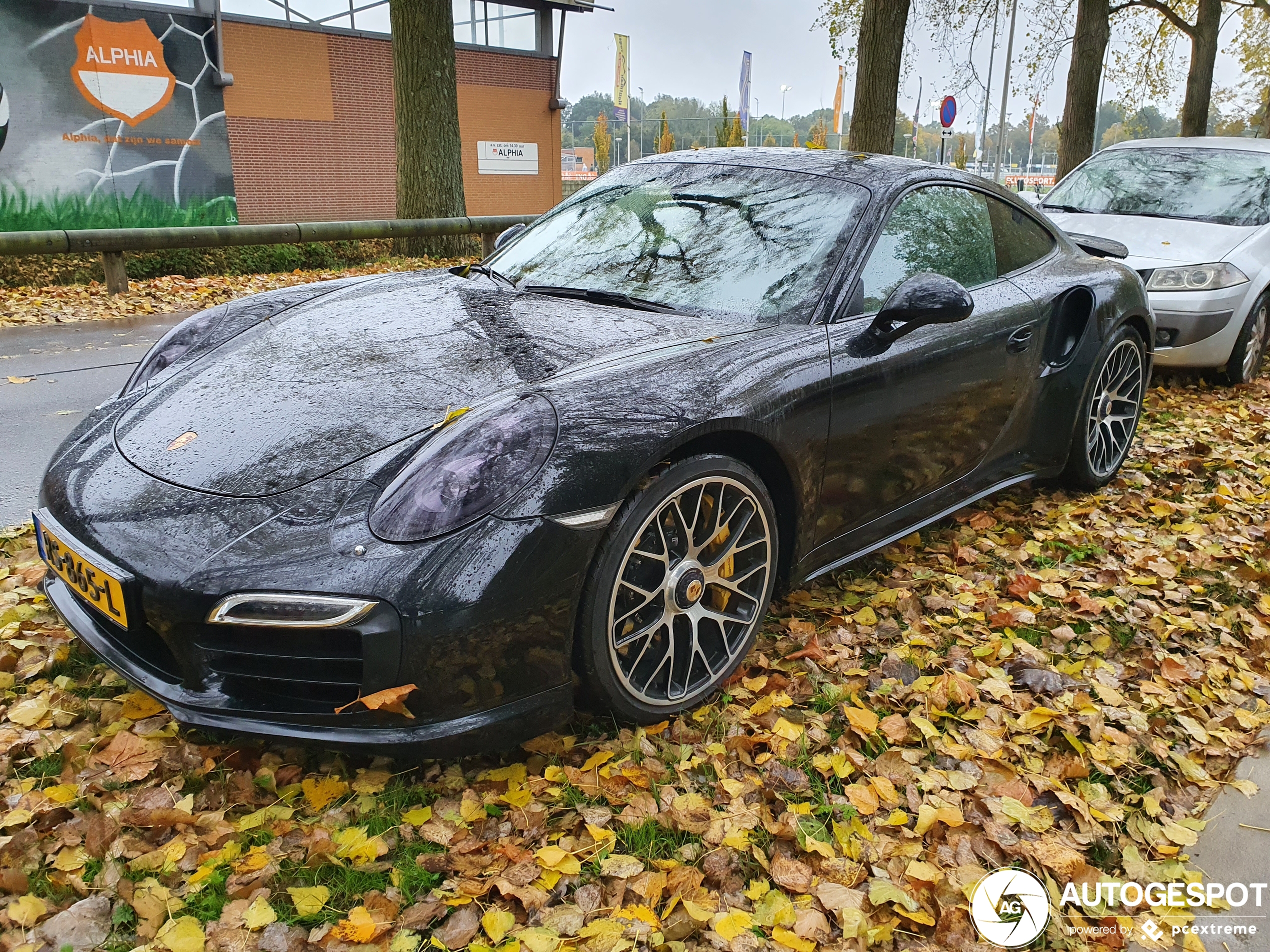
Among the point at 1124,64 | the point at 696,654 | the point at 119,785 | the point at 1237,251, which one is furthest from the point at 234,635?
the point at 1124,64

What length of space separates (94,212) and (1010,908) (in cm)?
1864

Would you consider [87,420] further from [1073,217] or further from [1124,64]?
[1124,64]

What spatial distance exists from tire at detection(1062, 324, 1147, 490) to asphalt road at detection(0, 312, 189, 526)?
13.7ft

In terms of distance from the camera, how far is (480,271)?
146 inches

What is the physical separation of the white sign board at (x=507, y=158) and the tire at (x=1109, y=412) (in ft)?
69.6

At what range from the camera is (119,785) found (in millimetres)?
2279

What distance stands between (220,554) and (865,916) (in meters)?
1.59

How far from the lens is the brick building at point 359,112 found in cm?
1923

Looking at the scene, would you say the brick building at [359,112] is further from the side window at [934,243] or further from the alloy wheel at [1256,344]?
the side window at [934,243]

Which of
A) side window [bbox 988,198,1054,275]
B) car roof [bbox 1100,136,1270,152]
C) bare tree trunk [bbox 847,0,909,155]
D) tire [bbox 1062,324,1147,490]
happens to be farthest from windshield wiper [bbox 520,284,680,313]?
bare tree trunk [bbox 847,0,909,155]

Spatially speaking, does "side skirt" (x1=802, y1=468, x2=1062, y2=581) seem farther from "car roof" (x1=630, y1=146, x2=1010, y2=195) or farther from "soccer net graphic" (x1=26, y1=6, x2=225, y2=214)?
"soccer net graphic" (x1=26, y1=6, x2=225, y2=214)

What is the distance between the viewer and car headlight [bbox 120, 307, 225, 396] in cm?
308

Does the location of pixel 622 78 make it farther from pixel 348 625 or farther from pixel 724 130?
pixel 348 625

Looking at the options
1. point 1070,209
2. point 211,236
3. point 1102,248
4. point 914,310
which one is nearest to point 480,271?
point 914,310
